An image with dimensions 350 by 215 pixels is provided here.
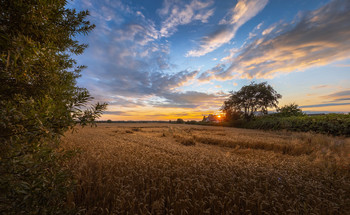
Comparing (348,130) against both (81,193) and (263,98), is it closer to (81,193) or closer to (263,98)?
(81,193)

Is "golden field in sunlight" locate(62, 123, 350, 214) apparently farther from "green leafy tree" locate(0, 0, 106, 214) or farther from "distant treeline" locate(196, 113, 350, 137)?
"distant treeline" locate(196, 113, 350, 137)

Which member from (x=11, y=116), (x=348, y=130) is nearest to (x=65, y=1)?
(x=11, y=116)

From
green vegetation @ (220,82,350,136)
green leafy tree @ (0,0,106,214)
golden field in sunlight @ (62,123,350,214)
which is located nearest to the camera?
green leafy tree @ (0,0,106,214)

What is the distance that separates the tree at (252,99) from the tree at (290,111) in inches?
60.9

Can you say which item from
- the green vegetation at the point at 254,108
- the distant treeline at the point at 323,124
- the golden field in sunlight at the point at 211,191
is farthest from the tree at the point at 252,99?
the golden field in sunlight at the point at 211,191

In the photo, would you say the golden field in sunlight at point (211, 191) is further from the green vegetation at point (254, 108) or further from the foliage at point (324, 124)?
the green vegetation at point (254, 108)

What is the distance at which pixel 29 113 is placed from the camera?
1.69 m

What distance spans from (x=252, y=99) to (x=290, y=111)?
25.5 ft

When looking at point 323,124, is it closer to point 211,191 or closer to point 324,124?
point 324,124

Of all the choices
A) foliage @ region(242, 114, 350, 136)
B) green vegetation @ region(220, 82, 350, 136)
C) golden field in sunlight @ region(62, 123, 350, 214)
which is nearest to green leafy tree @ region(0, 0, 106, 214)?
golden field in sunlight @ region(62, 123, 350, 214)

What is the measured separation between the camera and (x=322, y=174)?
342 centimetres

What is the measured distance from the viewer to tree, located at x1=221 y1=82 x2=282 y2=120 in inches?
1289

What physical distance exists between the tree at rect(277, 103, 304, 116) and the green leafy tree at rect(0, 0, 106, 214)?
1443 inches

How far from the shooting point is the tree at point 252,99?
32.8 m
